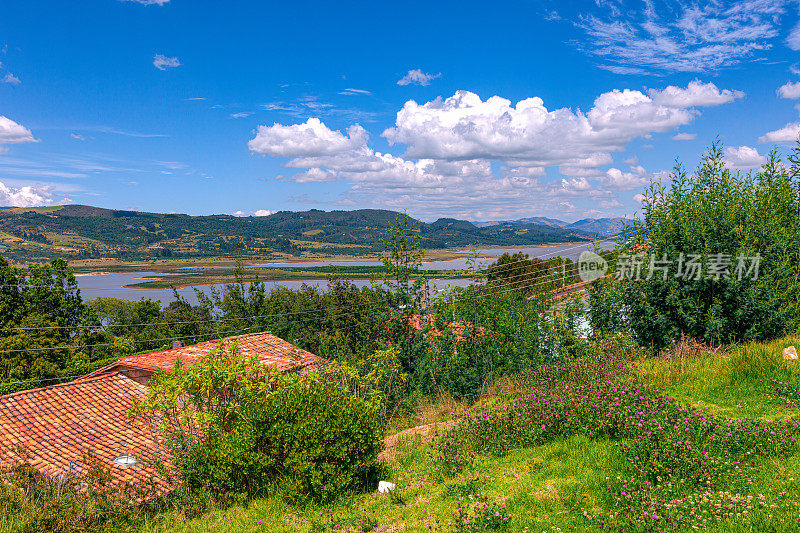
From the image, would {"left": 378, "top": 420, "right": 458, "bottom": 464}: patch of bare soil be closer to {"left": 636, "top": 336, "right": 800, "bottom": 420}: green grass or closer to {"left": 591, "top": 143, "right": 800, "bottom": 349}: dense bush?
{"left": 636, "top": 336, "right": 800, "bottom": 420}: green grass

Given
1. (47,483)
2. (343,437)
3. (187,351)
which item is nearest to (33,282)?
(187,351)

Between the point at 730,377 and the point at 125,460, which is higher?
the point at 730,377

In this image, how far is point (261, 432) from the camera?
5816mm

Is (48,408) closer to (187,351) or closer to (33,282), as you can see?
(187,351)

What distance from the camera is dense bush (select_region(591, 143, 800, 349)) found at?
10398 mm

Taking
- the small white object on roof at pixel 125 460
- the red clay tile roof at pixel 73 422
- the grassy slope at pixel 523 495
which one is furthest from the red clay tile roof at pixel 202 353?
the grassy slope at pixel 523 495

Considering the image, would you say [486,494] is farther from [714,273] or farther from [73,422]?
[73,422]

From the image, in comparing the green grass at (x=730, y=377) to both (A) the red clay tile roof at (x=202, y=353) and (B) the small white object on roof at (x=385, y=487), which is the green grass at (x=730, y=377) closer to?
(B) the small white object on roof at (x=385, y=487)

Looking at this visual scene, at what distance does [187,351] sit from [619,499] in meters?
18.7

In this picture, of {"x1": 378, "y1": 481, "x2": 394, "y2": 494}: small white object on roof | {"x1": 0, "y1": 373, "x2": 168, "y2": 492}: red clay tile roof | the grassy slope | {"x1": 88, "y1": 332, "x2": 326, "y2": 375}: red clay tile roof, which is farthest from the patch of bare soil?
{"x1": 0, "y1": 373, "x2": 168, "y2": 492}: red clay tile roof

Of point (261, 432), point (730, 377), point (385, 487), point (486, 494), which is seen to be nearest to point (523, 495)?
point (486, 494)

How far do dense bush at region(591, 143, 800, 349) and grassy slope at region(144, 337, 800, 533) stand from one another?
398 centimetres

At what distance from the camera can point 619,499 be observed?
4262 mm

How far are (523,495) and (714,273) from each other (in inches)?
337
